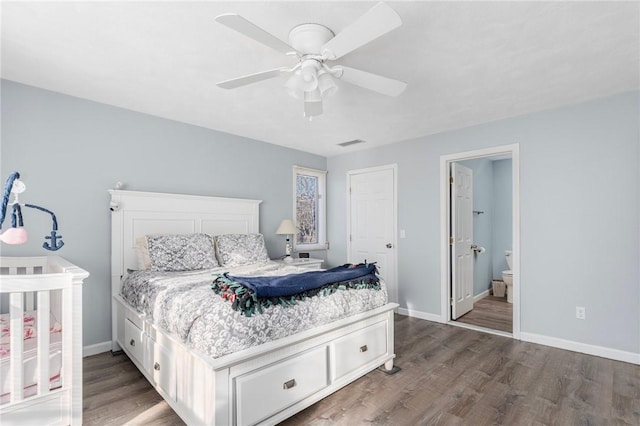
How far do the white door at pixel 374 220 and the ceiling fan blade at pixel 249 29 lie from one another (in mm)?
3147

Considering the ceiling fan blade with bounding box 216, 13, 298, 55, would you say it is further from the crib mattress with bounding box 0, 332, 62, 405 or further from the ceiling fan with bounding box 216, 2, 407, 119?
the crib mattress with bounding box 0, 332, 62, 405

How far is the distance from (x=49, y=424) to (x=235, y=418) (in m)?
0.90

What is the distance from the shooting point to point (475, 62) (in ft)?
7.58

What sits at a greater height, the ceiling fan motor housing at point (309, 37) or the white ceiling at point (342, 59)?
the white ceiling at point (342, 59)

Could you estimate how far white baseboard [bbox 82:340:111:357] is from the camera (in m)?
2.97

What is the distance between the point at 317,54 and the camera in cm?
192

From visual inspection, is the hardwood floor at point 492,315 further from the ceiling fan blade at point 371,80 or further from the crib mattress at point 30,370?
the crib mattress at point 30,370

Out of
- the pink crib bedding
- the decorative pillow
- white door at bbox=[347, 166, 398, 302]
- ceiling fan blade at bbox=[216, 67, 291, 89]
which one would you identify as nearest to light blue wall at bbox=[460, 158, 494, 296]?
white door at bbox=[347, 166, 398, 302]

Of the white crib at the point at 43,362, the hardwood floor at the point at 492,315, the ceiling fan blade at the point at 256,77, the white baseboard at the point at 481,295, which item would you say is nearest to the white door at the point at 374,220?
the hardwood floor at the point at 492,315

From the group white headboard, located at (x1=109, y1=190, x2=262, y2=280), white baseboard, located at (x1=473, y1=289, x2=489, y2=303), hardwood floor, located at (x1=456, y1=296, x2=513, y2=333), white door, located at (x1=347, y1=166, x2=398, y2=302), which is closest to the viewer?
A: white headboard, located at (x1=109, y1=190, x2=262, y2=280)

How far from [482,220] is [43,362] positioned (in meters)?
5.64

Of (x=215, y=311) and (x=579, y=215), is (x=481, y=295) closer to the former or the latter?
(x=579, y=215)

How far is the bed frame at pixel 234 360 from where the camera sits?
172 centimetres

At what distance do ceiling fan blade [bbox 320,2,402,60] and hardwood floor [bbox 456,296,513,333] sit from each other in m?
3.58
